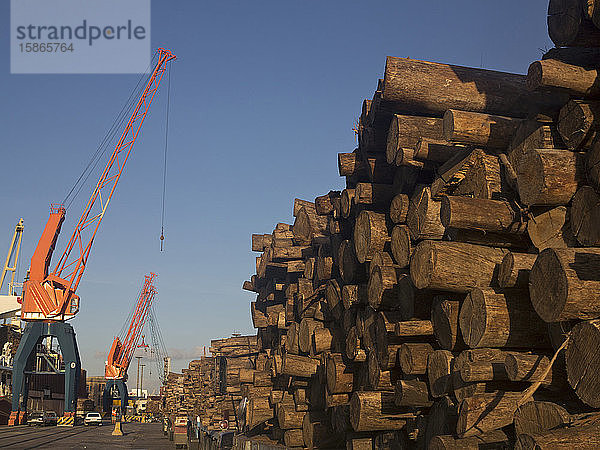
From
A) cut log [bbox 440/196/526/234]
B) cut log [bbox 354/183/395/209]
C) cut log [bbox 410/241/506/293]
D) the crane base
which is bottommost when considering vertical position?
the crane base

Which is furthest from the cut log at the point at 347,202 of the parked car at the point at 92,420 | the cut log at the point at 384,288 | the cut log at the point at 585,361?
the parked car at the point at 92,420

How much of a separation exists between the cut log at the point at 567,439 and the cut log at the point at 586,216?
3.57ft

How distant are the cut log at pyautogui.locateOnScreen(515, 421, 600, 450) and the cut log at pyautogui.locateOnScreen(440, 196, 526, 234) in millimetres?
1626

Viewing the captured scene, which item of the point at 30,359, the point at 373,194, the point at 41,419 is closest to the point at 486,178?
the point at 373,194

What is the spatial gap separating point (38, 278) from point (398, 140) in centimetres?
4987

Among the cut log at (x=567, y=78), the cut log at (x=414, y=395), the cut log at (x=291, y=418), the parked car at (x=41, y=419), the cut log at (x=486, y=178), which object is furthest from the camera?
the parked car at (x=41, y=419)

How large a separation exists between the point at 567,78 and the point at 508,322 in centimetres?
144

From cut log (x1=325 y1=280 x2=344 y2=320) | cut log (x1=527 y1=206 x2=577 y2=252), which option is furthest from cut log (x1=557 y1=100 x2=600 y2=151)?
cut log (x1=325 y1=280 x2=344 y2=320)

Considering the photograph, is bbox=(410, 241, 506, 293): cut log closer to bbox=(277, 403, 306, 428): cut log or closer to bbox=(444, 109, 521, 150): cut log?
bbox=(444, 109, 521, 150): cut log

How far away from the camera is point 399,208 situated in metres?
5.75

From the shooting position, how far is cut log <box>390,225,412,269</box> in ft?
18.1

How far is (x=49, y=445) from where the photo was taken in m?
25.4

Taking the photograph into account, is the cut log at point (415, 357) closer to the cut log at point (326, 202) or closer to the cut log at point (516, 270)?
the cut log at point (516, 270)

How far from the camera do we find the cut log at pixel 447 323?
15.1ft
